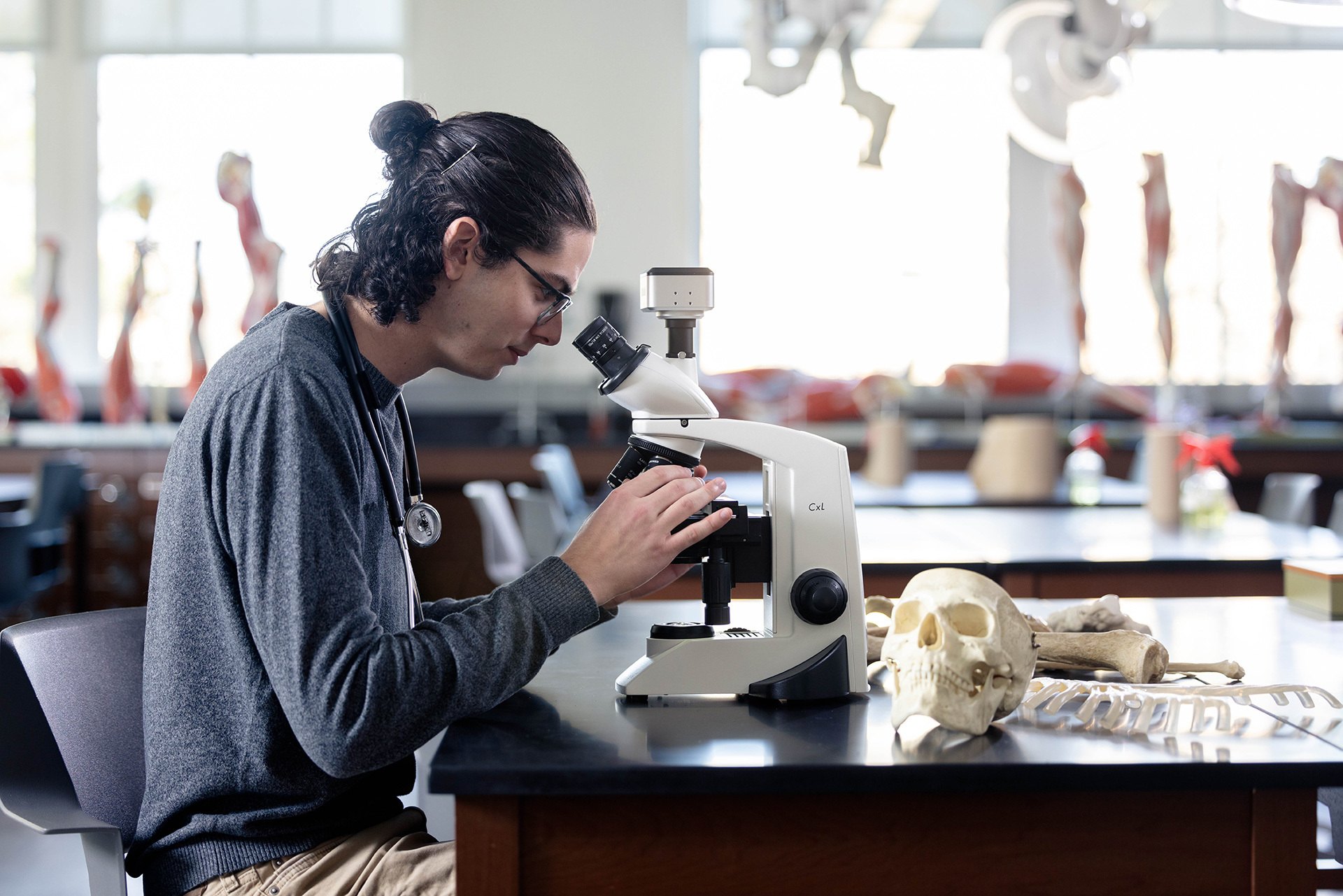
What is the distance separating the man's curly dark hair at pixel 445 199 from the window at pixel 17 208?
19.3ft

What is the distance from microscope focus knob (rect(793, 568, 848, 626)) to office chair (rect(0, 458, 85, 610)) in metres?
3.22

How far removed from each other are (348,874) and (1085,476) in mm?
2896

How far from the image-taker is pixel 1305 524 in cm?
407

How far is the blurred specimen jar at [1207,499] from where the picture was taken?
288 cm

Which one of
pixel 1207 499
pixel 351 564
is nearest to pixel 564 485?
pixel 1207 499

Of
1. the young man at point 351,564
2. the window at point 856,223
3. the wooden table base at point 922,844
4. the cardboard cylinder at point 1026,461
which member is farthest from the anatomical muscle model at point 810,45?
the window at point 856,223

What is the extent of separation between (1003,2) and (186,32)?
14.0ft

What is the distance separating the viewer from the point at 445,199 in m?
1.21

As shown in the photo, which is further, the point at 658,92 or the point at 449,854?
the point at 658,92

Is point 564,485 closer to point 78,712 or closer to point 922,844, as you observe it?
point 78,712

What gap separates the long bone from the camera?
4.14 feet

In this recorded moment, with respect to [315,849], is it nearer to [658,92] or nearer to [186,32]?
[658,92]

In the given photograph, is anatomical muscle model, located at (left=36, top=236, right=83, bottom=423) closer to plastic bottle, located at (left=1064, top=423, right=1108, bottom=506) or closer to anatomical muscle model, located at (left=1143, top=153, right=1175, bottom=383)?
plastic bottle, located at (left=1064, top=423, right=1108, bottom=506)

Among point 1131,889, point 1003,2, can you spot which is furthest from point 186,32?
point 1131,889
